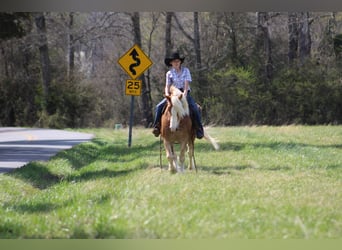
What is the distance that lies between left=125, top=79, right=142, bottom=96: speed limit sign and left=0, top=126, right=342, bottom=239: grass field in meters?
1.91

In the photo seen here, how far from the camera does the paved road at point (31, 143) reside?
14023mm

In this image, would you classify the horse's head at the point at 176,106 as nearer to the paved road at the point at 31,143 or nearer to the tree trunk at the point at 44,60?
the paved road at the point at 31,143

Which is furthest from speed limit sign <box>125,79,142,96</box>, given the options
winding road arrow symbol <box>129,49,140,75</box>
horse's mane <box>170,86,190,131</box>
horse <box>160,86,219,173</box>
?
horse's mane <box>170,86,190,131</box>

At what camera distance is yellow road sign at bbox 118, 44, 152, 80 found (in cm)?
1418

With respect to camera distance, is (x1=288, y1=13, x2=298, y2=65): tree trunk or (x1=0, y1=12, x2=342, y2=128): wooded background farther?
(x1=288, y1=13, x2=298, y2=65): tree trunk

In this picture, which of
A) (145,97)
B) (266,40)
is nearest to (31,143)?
(145,97)

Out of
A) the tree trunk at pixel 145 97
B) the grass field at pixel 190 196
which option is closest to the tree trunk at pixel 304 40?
the grass field at pixel 190 196

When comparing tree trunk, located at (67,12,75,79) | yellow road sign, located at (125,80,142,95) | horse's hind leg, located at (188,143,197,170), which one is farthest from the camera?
tree trunk, located at (67,12,75,79)

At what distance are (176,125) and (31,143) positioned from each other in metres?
7.96

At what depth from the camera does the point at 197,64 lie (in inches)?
619

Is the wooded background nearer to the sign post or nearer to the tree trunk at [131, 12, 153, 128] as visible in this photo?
the tree trunk at [131, 12, 153, 128]

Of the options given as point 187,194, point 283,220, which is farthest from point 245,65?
point 283,220

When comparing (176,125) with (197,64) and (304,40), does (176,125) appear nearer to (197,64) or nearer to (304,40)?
(197,64)
